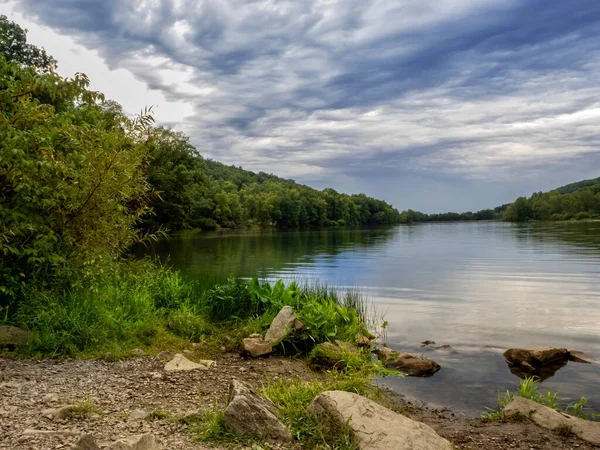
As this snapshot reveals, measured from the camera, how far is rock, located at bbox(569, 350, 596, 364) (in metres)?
10.5

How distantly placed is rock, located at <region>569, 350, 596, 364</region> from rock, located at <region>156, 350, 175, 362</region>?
831 cm

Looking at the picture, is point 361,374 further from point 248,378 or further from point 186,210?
point 186,210

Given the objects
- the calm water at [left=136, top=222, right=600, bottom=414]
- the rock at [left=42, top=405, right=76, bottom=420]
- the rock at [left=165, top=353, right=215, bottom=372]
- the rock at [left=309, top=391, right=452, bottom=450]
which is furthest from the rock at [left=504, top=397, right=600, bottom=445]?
the rock at [left=42, top=405, right=76, bottom=420]

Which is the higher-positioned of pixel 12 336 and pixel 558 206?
pixel 558 206

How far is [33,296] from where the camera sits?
28.3 feet

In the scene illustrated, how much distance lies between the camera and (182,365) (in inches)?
282

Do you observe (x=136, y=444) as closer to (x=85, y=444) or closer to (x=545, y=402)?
(x=85, y=444)

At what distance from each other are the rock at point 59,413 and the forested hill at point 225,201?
741cm

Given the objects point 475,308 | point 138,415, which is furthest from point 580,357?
point 138,415

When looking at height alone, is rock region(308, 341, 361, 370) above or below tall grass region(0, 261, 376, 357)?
below

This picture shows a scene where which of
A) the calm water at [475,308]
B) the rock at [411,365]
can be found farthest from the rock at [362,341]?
the calm water at [475,308]

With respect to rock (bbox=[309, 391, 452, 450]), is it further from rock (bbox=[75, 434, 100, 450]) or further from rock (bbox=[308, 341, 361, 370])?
rock (bbox=[308, 341, 361, 370])

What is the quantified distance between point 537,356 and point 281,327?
17.5 feet

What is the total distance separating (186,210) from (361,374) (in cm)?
5603
